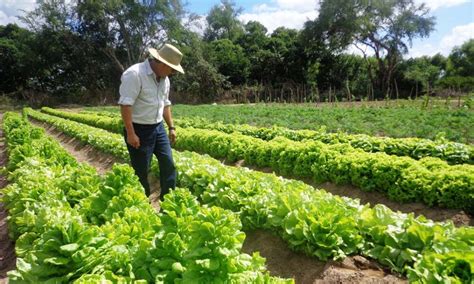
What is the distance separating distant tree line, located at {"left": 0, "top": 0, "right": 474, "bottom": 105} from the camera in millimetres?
44594

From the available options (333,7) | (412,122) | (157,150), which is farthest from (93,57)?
(157,150)

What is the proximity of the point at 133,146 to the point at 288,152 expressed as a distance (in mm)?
4177

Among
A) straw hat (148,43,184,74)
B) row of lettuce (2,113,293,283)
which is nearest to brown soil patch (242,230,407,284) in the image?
row of lettuce (2,113,293,283)

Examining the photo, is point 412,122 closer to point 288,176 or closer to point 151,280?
point 288,176

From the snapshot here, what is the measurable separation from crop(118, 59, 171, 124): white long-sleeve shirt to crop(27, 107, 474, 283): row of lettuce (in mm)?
1337

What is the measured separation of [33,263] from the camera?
277 cm

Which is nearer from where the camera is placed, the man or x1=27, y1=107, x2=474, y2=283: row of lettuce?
x1=27, y1=107, x2=474, y2=283: row of lettuce

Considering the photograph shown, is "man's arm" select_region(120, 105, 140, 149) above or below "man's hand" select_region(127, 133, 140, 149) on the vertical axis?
above

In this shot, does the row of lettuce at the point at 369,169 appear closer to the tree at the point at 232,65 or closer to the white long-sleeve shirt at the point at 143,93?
the white long-sleeve shirt at the point at 143,93

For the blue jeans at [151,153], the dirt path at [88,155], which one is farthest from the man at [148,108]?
the dirt path at [88,155]

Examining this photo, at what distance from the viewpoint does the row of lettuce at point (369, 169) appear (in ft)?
18.9

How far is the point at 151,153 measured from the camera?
539 centimetres

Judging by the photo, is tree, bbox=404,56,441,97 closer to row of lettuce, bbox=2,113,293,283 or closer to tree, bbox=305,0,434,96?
tree, bbox=305,0,434,96

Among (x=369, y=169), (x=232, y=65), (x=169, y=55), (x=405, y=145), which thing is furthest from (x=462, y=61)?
(x=169, y=55)
